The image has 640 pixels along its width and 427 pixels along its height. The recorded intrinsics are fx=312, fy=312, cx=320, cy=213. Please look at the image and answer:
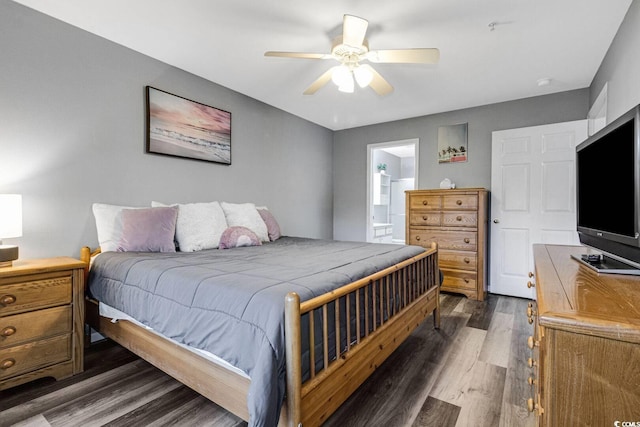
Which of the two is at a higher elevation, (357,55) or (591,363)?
(357,55)

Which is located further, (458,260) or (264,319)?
(458,260)

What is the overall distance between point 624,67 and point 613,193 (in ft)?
4.70

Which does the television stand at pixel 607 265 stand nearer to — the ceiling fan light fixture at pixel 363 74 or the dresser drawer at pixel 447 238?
the ceiling fan light fixture at pixel 363 74

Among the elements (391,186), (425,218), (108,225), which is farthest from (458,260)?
(391,186)

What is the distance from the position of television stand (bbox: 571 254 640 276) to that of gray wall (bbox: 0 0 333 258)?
3.04 metres

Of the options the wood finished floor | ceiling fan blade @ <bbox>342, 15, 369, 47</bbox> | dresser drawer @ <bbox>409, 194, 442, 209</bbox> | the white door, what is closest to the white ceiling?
ceiling fan blade @ <bbox>342, 15, 369, 47</bbox>

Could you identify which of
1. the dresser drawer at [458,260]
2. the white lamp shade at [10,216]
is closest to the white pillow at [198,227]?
the white lamp shade at [10,216]

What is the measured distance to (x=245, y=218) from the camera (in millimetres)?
3082

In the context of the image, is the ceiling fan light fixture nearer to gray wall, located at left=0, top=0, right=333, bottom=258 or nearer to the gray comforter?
the gray comforter

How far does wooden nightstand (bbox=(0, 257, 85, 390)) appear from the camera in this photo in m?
1.73

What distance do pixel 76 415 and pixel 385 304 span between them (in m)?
1.73

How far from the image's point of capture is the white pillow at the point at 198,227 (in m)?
2.53

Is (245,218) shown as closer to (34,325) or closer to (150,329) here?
(150,329)

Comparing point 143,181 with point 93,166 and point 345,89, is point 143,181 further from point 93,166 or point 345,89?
point 345,89
